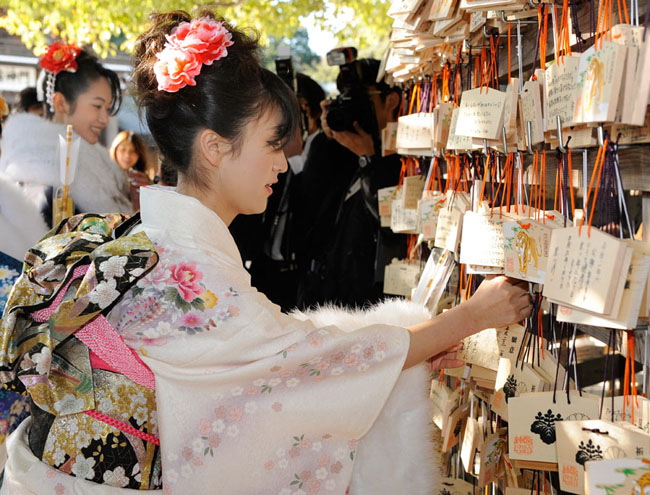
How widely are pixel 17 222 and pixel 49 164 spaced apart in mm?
512

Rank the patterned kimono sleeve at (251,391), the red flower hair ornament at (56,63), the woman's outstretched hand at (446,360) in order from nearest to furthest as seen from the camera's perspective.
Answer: the patterned kimono sleeve at (251,391) → the woman's outstretched hand at (446,360) → the red flower hair ornament at (56,63)

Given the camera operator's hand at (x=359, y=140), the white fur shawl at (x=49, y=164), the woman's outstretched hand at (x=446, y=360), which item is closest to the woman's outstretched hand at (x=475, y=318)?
the woman's outstretched hand at (x=446, y=360)

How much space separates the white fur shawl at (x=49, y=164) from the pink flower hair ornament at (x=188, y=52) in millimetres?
1434

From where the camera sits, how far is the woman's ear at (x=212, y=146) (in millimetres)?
1478

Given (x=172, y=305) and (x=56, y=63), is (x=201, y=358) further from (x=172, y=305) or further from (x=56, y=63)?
(x=56, y=63)

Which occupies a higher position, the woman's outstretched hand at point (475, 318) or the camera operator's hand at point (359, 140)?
the camera operator's hand at point (359, 140)

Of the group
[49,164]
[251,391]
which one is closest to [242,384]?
[251,391]

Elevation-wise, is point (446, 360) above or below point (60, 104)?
below

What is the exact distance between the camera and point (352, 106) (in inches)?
108

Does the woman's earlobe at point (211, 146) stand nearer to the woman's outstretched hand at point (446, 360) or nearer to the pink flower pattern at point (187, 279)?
the pink flower pattern at point (187, 279)

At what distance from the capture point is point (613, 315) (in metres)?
0.98

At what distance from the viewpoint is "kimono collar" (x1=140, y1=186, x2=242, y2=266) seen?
4.66ft

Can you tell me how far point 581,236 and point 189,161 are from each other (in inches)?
32.6

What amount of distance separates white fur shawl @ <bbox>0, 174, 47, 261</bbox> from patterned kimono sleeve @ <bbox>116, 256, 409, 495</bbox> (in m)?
1.10
